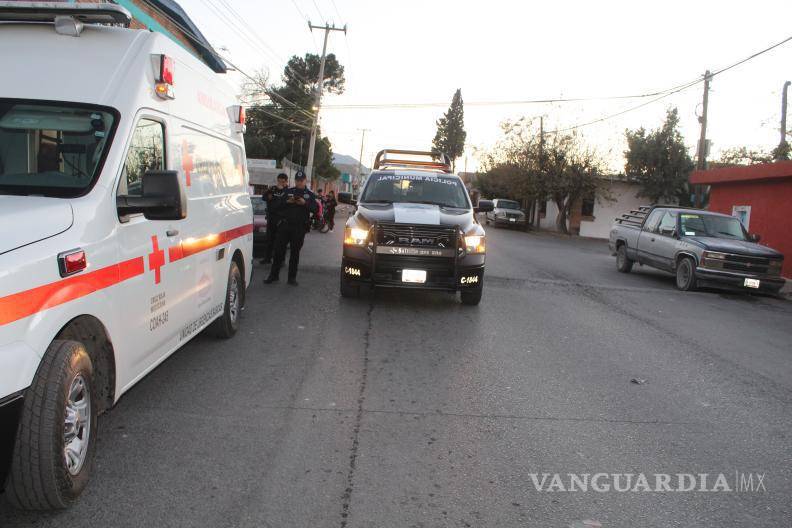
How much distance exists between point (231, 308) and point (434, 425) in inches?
123

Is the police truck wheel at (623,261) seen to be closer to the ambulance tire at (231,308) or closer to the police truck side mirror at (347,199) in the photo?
the police truck side mirror at (347,199)

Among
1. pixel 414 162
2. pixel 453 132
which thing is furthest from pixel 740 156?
pixel 453 132

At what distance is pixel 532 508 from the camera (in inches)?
136

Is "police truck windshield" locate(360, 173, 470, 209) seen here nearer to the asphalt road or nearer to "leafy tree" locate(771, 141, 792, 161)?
the asphalt road

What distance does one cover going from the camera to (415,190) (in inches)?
387

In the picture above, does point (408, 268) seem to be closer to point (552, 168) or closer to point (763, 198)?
point (763, 198)

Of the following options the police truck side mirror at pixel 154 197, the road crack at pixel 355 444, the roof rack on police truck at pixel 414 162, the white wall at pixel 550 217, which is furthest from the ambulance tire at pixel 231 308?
the white wall at pixel 550 217

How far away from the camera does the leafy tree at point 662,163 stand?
38312mm

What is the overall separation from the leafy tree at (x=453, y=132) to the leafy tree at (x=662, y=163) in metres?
47.1

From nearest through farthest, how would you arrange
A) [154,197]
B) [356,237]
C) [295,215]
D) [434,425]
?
[154,197] < [434,425] < [356,237] < [295,215]

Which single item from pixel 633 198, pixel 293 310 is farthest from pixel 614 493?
pixel 633 198

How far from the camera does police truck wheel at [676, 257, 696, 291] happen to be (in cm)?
1333

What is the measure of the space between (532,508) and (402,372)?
8.41 feet

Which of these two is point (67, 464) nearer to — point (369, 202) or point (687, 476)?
point (687, 476)
